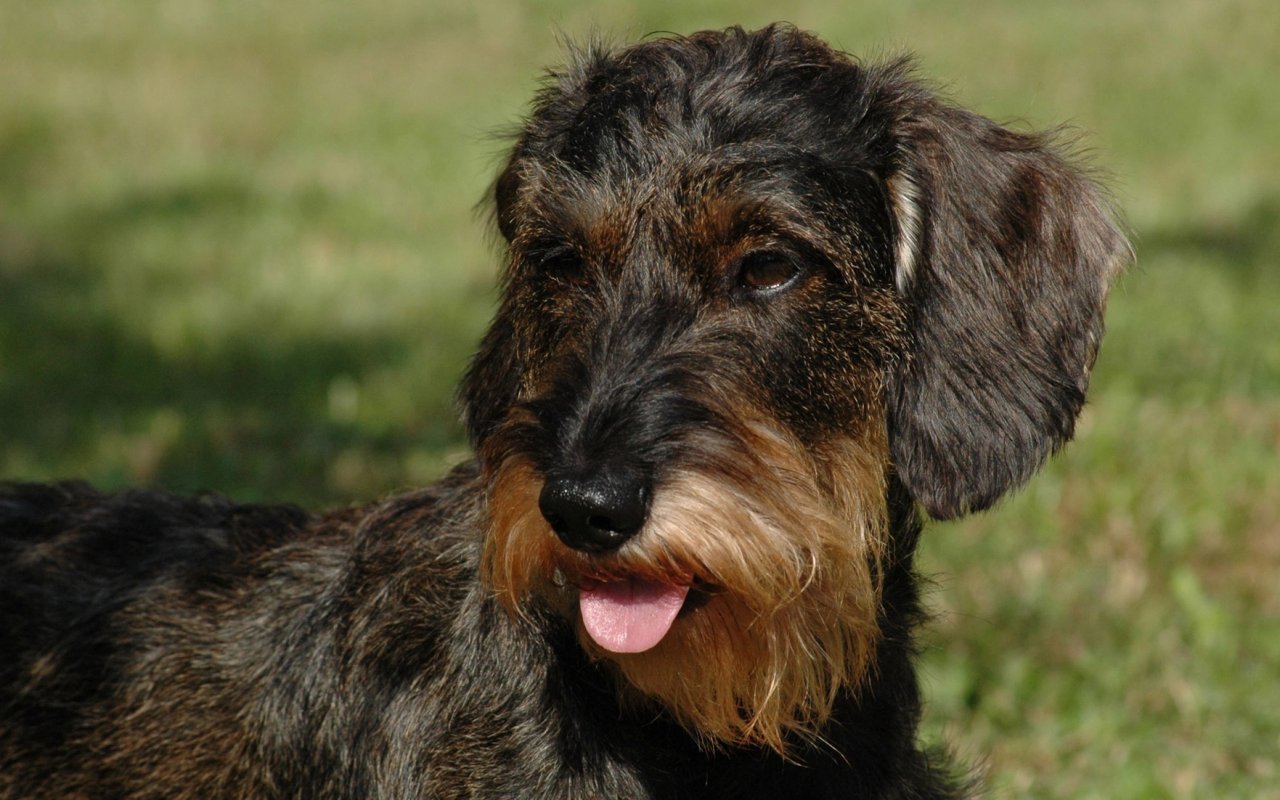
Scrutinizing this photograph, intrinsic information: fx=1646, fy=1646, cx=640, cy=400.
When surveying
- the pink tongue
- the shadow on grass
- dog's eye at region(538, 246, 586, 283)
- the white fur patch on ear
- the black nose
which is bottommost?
the shadow on grass

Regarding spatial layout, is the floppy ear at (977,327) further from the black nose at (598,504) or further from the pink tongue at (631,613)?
the black nose at (598,504)

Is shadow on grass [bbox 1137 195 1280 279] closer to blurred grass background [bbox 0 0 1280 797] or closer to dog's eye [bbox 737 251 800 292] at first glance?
blurred grass background [bbox 0 0 1280 797]

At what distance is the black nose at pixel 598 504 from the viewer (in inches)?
124

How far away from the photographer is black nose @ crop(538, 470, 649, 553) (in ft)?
10.3

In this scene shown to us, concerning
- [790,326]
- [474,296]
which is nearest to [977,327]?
[790,326]

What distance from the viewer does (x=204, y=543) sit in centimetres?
450

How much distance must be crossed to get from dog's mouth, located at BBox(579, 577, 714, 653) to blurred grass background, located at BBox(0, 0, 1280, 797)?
5.70 ft

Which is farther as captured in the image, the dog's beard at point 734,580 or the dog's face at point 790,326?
the dog's face at point 790,326

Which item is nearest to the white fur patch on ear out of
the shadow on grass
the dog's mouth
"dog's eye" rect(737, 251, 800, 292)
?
"dog's eye" rect(737, 251, 800, 292)

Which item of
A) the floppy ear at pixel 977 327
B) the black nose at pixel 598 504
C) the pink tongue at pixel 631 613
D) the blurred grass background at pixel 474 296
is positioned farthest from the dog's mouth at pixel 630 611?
the blurred grass background at pixel 474 296

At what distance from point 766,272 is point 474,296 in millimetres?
Answer: 8073

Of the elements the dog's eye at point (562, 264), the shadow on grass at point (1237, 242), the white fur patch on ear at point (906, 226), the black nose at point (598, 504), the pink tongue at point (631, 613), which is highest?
the white fur patch on ear at point (906, 226)

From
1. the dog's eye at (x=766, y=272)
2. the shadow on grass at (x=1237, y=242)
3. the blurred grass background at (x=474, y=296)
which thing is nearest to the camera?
the dog's eye at (x=766, y=272)

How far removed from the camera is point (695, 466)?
3.25 m
